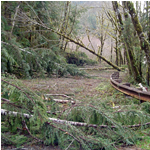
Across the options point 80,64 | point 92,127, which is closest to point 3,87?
point 92,127

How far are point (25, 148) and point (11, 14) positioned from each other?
10.4 meters

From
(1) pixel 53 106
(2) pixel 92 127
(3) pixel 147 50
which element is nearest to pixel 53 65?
(3) pixel 147 50

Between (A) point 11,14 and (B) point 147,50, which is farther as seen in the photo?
(A) point 11,14

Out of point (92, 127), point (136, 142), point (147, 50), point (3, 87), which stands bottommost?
point (136, 142)

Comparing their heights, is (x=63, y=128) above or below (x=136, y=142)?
above

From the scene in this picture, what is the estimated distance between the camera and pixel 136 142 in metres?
2.53

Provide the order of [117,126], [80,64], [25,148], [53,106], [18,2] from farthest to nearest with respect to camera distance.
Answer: [80,64]
[18,2]
[53,106]
[117,126]
[25,148]

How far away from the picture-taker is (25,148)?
2232 millimetres

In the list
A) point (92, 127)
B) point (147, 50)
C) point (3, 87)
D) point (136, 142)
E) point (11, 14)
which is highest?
point (11, 14)

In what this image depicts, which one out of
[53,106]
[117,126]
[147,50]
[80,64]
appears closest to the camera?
[117,126]

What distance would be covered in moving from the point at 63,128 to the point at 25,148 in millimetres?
534

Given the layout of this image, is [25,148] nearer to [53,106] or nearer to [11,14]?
[53,106]

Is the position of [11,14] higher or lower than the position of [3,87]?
higher

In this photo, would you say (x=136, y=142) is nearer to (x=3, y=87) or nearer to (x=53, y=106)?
(x=53, y=106)
